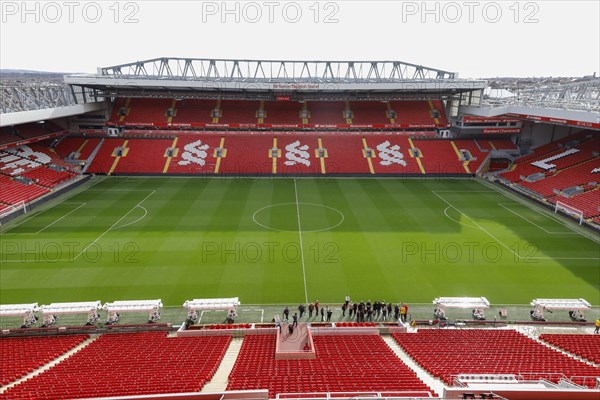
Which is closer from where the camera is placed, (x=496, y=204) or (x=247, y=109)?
(x=496, y=204)

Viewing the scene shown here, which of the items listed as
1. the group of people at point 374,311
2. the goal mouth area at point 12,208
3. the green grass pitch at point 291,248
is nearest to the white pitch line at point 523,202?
the green grass pitch at point 291,248

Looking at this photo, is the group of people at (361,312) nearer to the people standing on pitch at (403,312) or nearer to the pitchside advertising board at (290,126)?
the people standing on pitch at (403,312)

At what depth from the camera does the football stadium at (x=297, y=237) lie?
522 inches

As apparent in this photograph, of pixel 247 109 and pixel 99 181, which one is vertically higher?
pixel 247 109

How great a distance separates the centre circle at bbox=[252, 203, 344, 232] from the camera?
31.1m

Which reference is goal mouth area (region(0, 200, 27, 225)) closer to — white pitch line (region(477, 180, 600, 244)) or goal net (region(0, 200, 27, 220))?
goal net (region(0, 200, 27, 220))

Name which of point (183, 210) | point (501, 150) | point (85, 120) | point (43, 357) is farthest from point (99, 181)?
point (501, 150)

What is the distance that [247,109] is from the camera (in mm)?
55562

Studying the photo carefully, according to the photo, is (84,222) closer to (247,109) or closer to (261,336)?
(261,336)

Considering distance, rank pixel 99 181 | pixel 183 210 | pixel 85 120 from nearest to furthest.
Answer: pixel 183 210 → pixel 99 181 → pixel 85 120

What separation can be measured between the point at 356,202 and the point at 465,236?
11.2 m

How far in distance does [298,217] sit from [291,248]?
6.39m

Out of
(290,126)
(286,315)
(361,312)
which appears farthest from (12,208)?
(290,126)

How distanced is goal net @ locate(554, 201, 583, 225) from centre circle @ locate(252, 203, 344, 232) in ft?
65.6
